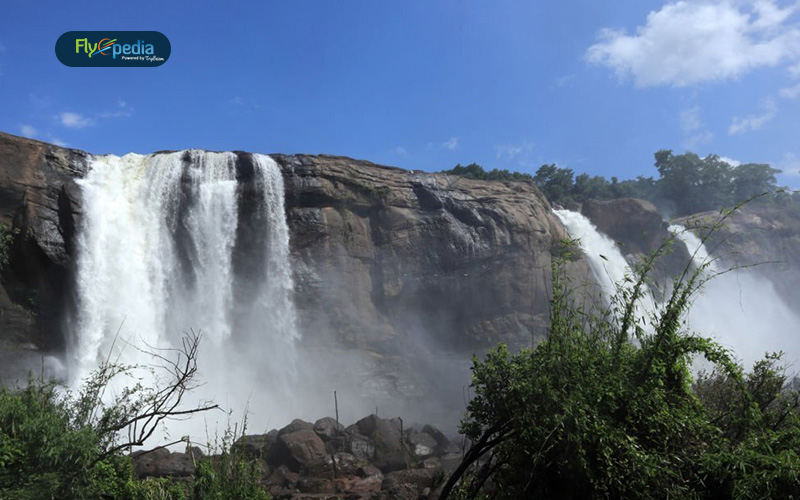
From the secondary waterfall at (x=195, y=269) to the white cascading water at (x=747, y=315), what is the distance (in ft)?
111

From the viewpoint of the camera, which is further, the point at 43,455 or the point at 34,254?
the point at 34,254

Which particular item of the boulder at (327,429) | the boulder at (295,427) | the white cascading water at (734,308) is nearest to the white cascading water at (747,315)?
the white cascading water at (734,308)

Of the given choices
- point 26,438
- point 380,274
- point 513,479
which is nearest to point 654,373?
point 513,479

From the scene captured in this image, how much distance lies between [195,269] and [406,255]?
12.0 m

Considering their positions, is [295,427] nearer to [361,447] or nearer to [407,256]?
[361,447]

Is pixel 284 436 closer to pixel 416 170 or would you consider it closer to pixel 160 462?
pixel 160 462

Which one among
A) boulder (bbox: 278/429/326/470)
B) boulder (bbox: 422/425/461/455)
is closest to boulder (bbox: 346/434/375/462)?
boulder (bbox: 278/429/326/470)

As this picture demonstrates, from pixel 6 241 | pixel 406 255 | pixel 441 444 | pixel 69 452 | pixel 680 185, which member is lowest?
pixel 441 444

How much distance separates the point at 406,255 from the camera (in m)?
33.3

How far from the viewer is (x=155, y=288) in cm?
2612

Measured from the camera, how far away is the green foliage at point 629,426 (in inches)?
Answer: 236

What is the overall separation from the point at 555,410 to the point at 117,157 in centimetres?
2755

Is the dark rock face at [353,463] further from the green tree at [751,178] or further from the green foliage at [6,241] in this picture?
the green tree at [751,178]

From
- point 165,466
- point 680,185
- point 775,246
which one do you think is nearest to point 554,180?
point 680,185
